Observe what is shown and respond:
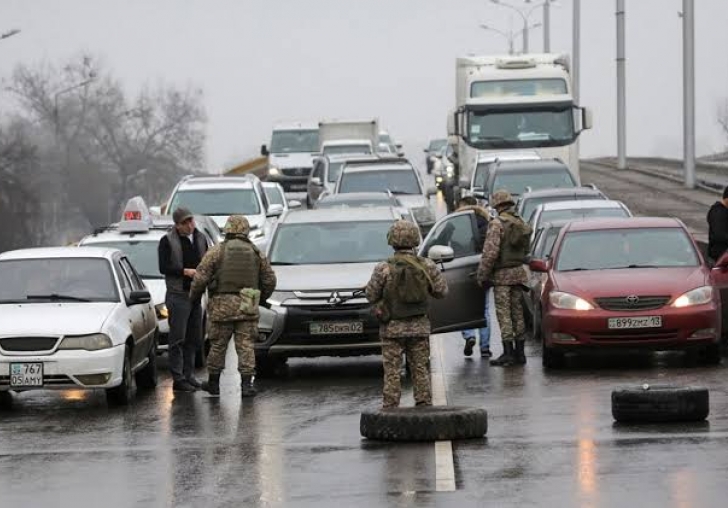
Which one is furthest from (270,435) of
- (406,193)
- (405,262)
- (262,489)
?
(406,193)

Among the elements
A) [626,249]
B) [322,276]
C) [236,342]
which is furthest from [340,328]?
[626,249]

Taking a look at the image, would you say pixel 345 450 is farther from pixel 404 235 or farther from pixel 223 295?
pixel 223 295

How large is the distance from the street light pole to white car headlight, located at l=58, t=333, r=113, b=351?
4150 cm

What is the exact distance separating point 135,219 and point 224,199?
36.4 feet

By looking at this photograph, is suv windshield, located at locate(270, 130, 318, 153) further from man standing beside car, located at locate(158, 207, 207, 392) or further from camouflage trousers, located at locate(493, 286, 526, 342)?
man standing beside car, located at locate(158, 207, 207, 392)

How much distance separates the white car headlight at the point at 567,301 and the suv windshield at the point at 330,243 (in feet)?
6.38

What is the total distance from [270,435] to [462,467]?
2505 millimetres

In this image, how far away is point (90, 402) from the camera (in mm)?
17688

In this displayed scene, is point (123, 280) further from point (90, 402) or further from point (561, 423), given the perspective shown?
point (561, 423)

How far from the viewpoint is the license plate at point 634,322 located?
1861 centimetres

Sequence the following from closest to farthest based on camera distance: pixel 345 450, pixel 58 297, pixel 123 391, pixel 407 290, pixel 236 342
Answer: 1. pixel 345 450
2. pixel 407 290
3. pixel 123 391
4. pixel 236 342
5. pixel 58 297

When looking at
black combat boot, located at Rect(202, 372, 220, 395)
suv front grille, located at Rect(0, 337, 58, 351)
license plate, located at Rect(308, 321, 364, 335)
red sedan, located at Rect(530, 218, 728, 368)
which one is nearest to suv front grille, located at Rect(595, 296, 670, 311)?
red sedan, located at Rect(530, 218, 728, 368)

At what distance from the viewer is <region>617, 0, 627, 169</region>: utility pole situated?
70.2 m

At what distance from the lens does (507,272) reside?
19672 millimetres
